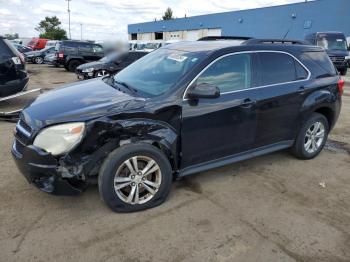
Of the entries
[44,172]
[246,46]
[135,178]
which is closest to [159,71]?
[246,46]

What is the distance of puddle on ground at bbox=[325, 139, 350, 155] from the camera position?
5.77 metres

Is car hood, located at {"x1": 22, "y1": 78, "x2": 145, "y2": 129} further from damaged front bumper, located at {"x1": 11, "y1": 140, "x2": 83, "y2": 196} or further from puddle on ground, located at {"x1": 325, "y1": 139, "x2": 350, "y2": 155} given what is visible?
puddle on ground, located at {"x1": 325, "y1": 139, "x2": 350, "y2": 155}

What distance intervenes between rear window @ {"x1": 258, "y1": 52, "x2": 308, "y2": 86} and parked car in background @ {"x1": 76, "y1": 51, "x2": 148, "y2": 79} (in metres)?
9.66

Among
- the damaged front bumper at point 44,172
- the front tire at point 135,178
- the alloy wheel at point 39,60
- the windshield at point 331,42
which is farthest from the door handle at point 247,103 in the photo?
the alloy wheel at point 39,60

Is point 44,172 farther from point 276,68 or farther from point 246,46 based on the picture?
point 276,68

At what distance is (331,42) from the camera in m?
20.5

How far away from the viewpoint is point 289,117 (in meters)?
4.73

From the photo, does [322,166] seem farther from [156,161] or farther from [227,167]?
[156,161]

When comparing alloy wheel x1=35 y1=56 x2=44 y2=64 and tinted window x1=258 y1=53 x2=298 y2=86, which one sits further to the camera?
alloy wheel x1=35 y1=56 x2=44 y2=64

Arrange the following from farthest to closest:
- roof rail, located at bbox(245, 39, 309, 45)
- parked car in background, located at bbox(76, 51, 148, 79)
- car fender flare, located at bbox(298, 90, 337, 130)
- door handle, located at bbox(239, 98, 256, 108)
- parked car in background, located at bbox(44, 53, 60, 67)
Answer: parked car in background, located at bbox(44, 53, 60, 67)
parked car in background, located at bbox(76, 51, 148, 79)
car fender flare, located at bbox(298, 90, 337, 130)
roof rail, located at bbox(245, 39, 309, 45)
door handle, located at bbox(239, 98, 256, 108)

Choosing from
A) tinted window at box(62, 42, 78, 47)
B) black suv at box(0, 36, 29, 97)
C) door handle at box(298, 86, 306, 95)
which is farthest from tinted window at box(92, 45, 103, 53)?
door handle at box(298, 86, 306, 95)

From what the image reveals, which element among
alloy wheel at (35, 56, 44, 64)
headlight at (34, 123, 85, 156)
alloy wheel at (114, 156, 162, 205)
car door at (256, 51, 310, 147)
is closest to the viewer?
headlight at (34, 123, 85, 156)

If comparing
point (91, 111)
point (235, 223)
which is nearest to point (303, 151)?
point (235, 223)

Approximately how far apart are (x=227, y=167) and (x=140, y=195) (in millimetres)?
1631
